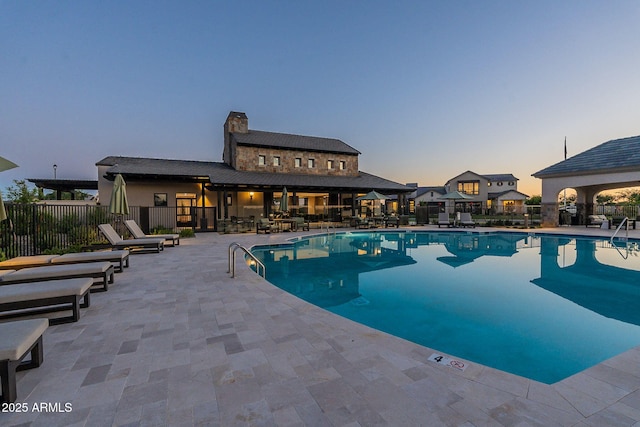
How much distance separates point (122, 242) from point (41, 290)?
5.78 m

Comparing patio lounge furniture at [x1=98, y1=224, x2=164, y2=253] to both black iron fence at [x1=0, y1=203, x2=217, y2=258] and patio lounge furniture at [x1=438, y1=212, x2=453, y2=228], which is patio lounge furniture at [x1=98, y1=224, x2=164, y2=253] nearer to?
black iron fence at [x1=0, y1=203, x2=217, y2=258]

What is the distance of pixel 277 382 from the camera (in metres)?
2.37

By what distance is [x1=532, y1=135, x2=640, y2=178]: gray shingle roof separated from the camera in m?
17.2

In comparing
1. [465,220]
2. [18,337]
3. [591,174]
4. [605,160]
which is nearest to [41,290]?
[18,337]

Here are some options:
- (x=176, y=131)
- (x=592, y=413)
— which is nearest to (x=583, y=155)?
(x=592, y=413)

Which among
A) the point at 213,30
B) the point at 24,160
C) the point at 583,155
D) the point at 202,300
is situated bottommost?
the point at 202,300

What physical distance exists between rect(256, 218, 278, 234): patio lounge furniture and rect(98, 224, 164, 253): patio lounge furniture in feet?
23.3

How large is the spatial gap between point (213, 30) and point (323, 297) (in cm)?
1812

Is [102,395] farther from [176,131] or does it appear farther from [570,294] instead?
[176,131]

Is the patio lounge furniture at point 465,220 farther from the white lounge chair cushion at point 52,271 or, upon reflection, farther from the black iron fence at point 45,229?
the black iron fence at point 45,229

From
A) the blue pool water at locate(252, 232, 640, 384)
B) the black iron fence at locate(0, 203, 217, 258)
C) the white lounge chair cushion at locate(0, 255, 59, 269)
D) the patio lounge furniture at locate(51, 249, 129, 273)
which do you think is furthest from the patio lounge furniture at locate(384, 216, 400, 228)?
the white lounge chair cushion at locate(0, 255, 59, 269)

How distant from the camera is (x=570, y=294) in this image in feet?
20.9

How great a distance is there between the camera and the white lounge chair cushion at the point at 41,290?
3293mm

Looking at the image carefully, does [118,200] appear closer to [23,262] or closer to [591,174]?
[23,262]
